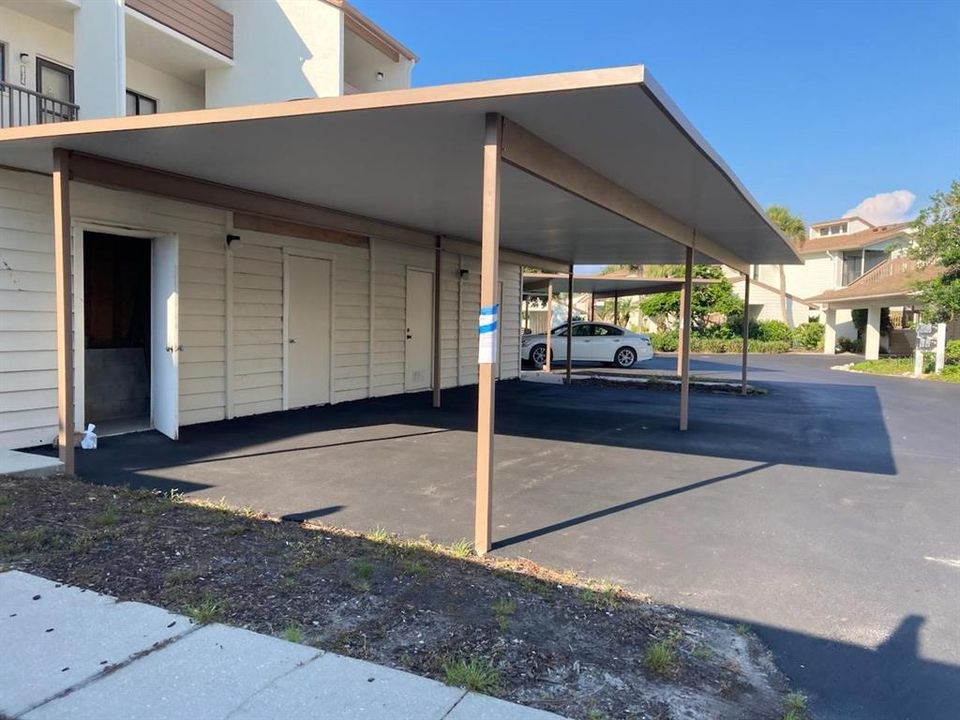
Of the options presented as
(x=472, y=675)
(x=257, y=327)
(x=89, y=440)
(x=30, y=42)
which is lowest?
(x=472, y=675)

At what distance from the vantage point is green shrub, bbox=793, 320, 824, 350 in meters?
29.8

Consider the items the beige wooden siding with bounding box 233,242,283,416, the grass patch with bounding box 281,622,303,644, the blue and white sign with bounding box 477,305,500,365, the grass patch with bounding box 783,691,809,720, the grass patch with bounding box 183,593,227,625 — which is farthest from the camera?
the beige wooden siding with bounding box 233,242,283,416

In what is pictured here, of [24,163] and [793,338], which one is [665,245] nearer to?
[24,163]

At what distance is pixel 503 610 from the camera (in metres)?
3.07

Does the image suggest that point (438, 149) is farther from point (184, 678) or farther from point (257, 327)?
point (257, 327)

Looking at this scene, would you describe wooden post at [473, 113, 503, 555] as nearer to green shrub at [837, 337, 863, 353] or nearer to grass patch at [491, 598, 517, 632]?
grass patch at [491, 598, 517, 632]

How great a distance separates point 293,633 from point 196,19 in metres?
10.8

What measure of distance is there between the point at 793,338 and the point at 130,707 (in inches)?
1283

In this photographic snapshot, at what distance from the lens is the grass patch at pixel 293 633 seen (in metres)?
2.74

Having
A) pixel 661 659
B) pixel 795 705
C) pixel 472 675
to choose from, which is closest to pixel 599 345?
pixel 661 659

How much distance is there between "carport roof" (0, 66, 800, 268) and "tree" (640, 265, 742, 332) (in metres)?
22.1

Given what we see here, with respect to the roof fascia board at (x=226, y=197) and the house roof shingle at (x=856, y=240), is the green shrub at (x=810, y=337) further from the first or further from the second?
the roof fascia board at (x=226, y=197)

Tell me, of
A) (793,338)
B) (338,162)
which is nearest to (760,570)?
(338,162)

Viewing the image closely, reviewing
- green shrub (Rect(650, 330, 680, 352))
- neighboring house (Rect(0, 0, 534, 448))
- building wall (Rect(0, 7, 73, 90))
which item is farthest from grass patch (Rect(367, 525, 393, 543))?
green shrub (Rect(650, 330, 680, 352))
